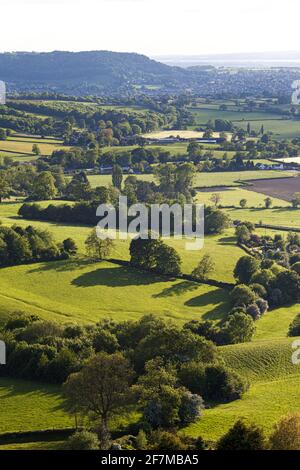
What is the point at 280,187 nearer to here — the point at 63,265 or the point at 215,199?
the point at 215,199

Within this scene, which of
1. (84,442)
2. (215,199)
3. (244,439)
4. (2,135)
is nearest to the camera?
(244,439)

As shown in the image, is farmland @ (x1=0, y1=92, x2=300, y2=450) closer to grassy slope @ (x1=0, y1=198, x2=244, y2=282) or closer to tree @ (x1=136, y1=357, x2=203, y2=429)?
grassy slope @ (x1=0, y1=198, x2=244, y2=282)

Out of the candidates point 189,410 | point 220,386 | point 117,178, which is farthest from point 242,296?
point 117,178

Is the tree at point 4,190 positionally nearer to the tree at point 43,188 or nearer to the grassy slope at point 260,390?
the tree at point 43,188

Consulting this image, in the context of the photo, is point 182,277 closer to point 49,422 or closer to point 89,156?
point 49,422

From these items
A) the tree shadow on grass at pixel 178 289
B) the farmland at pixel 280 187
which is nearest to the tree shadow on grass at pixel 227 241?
the tree shadow on grass at pixel 178 289
